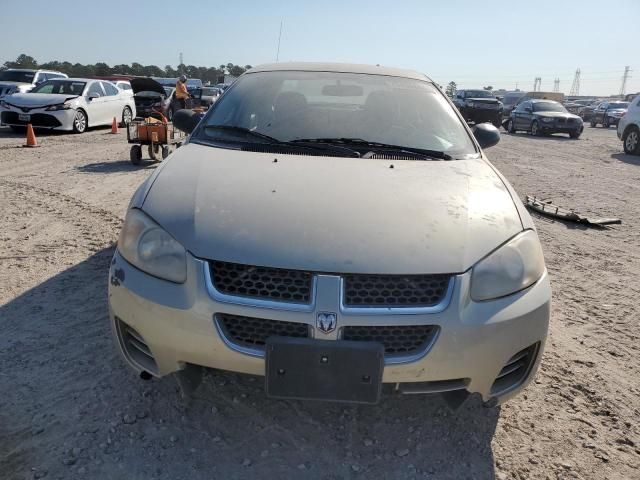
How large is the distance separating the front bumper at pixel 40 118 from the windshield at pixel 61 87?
100 cm

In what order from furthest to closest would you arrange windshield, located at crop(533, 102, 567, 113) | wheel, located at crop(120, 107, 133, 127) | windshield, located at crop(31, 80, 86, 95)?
windshield, located at crop(533, 102, 567, 113)
wheel, located at crop(120, 107, 133, 127)
windshield, located at crop(31, 80, 86, 95)

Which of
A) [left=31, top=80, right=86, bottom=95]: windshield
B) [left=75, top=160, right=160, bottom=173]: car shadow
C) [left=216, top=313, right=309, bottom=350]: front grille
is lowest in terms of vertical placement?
[left=75, top=160, right=160, bottom=173]: car shadow

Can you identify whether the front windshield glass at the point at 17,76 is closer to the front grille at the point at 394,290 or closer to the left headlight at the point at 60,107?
the left headlight at the point at 60,107

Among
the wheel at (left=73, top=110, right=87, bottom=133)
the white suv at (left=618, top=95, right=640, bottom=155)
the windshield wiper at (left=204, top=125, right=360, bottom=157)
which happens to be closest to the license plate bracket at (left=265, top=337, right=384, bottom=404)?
the windshield wiper at (left=204, top=125, right=360, bottom=157)

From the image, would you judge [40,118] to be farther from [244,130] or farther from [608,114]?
[608,114]

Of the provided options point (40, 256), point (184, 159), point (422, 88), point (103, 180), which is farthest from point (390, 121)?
point (103, 180)

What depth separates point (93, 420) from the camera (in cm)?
229

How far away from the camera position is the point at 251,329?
1.97 m

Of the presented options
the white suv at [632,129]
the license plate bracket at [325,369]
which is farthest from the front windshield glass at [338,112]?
the white suv at [632,129]

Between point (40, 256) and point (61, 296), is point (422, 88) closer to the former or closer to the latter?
point (61, 296)

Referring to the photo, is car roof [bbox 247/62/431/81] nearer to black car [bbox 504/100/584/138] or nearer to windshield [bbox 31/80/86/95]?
windshield [bbox 31/80/86/95]

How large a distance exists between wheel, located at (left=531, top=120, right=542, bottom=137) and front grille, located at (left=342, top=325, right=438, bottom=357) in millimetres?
20604

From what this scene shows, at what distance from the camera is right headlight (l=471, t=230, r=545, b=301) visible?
6.58ft

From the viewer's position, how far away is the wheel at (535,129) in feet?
66.6
